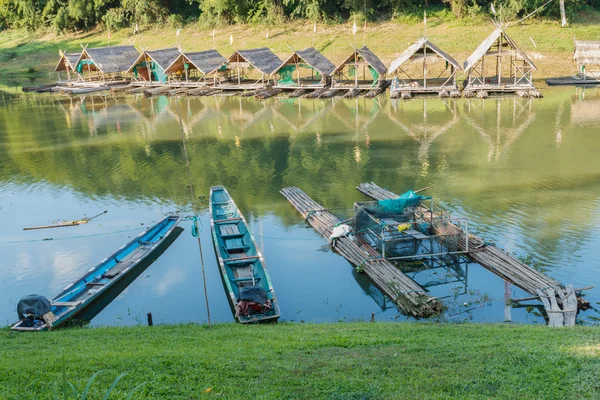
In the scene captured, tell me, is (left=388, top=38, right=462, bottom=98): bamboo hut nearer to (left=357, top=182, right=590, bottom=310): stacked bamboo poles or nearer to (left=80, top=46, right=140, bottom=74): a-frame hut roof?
(left=357, top=182, right=590, bottom=310): stacked bamboo poles

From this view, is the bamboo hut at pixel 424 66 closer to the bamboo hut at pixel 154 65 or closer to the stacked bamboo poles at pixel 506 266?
the bamboo hut at pixel 154 65

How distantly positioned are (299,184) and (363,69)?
22.6 meters

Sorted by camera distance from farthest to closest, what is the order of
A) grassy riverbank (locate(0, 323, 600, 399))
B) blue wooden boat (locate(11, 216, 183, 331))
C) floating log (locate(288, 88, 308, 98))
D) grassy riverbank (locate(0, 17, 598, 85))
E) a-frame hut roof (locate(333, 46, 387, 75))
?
grassy riverbank (locate(0, 17, 598, 85)) < floating log (locate(288, 88, 308, 98)) < a-frame hut roof (locate(333, 46, 387, 75)) < blue wooden boat (locate(11, 216, 183, 331)) < grassy riverbank (locate(0, 323, 600, 399))

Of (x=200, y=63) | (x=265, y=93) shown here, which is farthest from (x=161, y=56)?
(x=265, y=93)

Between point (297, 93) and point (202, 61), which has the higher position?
point (202, 61)

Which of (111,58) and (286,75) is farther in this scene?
(111,58)

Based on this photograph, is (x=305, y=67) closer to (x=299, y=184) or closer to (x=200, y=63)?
(x=200, y=63)

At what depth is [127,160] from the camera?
80.8ft

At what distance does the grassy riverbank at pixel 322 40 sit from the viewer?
136 ft

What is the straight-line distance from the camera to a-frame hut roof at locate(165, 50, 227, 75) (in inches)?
1640

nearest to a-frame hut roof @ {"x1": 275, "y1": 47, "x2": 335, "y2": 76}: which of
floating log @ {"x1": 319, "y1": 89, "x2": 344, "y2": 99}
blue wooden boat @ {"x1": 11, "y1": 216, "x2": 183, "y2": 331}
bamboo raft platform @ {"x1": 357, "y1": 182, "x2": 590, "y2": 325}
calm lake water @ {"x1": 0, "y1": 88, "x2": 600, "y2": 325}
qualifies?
floating log @ {"x1": 319, "y1": 89, "x2": 344, "y2": 99}

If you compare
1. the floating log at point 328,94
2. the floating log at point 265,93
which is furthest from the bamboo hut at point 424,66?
the floating log at point 265,93

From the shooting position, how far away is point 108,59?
46.2 m

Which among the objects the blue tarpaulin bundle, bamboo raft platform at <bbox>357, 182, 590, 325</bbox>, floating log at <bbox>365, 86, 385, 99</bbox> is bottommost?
bamboo raft platform at <bbox>357, 182, 590, 325</bbox>
